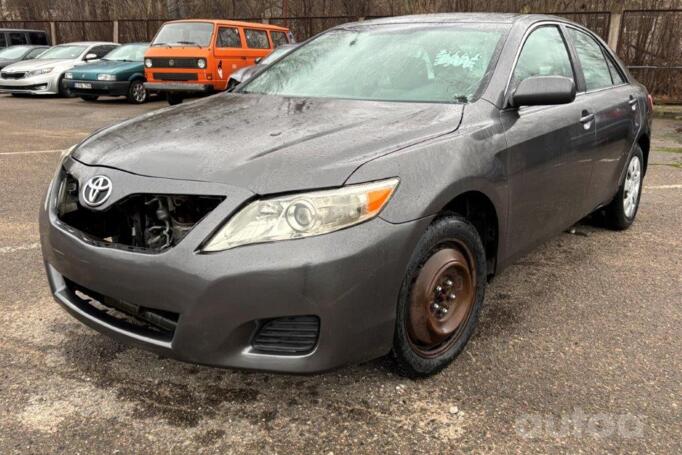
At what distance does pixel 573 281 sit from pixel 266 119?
7.22ft

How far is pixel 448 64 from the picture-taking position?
10.2 ft

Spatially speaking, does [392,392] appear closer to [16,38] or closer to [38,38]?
[16,38]

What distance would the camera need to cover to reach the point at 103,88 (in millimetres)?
14062

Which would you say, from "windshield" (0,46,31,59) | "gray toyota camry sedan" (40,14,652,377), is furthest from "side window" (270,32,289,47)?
"gray toyota camry sedan" (40,14,652,377)

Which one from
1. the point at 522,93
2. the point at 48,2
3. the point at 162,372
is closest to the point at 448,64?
the point at 522,93

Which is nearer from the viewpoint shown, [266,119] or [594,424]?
[594,424]

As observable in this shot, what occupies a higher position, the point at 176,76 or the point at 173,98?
the point at 176,76

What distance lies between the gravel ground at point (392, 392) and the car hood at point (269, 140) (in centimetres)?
91

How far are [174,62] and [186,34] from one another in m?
0.70

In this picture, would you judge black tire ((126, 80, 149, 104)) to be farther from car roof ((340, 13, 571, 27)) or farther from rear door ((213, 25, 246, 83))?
car roof ((340, 13, 571, 27))

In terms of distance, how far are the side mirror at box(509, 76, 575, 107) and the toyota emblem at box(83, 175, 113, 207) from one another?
1867mm

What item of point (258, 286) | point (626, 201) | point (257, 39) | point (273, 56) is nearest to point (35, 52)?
point (257, 39)

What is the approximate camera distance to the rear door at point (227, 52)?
12.8 metres

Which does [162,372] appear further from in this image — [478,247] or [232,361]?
[478,247]
